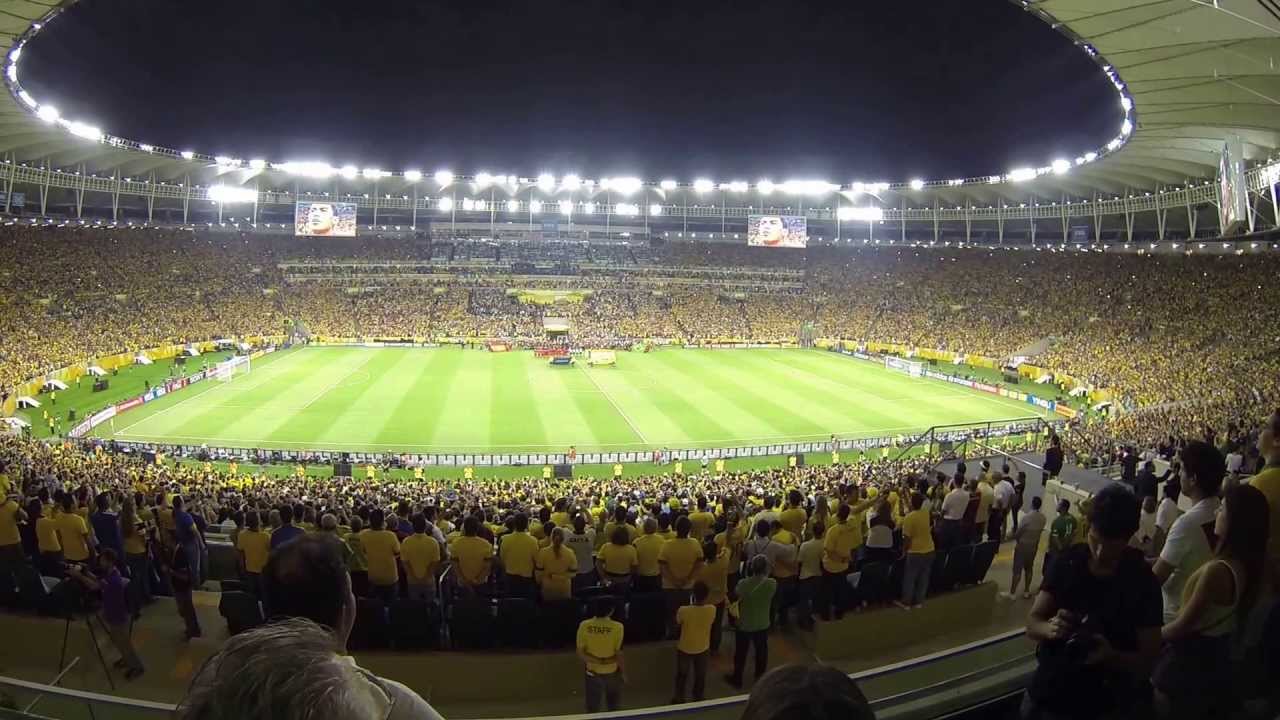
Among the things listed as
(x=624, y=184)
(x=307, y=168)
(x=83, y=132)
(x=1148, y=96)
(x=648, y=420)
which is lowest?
(x=648, y=420)

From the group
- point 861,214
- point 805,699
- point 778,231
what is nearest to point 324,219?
point 778,231

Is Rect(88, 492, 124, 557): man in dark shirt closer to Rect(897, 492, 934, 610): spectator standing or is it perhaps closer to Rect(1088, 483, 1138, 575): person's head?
Rect(897, 492, 934, 610): spectator standing

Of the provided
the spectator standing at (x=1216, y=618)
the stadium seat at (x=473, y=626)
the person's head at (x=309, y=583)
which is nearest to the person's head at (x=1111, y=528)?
the spectator standing at (x=1216, y=618)

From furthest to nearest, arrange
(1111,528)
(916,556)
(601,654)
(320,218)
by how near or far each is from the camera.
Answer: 1. (320,218)
2. (916,556)
3. (601,654)
4. (1111,528)

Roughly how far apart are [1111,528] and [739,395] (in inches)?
1634

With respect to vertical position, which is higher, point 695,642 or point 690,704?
point 690,704

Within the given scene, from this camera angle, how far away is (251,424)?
113 feet

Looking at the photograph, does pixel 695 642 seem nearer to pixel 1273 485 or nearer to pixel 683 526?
pixel 683 526

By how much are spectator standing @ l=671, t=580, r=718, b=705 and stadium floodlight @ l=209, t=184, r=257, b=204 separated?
79935 mm

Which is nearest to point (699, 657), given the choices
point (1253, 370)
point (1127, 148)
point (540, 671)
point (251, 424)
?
point (540, 671)

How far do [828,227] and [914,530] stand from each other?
8750 cm

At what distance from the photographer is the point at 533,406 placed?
40.2 meters

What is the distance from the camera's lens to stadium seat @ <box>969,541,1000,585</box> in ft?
32.8

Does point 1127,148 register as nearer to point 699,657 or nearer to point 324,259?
point 699,657
